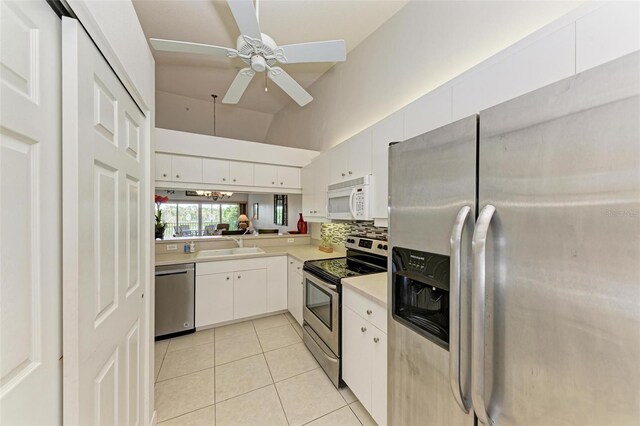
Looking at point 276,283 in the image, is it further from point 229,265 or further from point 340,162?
point 340,162

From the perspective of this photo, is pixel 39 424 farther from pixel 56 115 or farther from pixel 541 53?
pixel 541 53

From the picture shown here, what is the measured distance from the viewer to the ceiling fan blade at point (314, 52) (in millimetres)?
1773

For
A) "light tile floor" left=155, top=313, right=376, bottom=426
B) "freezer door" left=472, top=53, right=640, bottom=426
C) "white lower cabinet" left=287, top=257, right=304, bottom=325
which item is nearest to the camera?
"freezer door" left=472, top=53, right=640, bottom=426

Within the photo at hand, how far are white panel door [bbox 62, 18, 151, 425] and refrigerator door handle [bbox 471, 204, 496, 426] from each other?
128cm

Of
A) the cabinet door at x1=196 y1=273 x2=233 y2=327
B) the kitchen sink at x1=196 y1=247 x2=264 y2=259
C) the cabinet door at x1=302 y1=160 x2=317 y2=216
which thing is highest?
the cabinet door at x1=302 y1=160 x2=317 y2=216

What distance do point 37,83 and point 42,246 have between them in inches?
18.4

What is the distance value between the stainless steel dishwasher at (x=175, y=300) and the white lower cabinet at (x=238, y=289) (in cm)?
7

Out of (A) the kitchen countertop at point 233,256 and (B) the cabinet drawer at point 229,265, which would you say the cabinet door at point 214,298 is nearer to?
(B) the cabinet drawer at point 229,265

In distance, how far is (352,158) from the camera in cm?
233

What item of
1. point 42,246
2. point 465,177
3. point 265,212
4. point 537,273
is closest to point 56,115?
point 42,246

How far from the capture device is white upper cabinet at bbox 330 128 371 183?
2.12 meters

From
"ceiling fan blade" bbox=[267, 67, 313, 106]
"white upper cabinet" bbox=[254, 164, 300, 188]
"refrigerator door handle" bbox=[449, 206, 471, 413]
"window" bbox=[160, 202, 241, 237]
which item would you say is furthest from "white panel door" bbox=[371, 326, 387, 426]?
"window" bbox=[160, 202, 241, 237]

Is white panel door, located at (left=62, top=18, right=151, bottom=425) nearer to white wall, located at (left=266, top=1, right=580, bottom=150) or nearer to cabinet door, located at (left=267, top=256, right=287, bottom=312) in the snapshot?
cabinet door, located at (left=267, top=256, right=287, bottom=312)

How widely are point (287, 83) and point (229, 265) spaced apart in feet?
7.17
